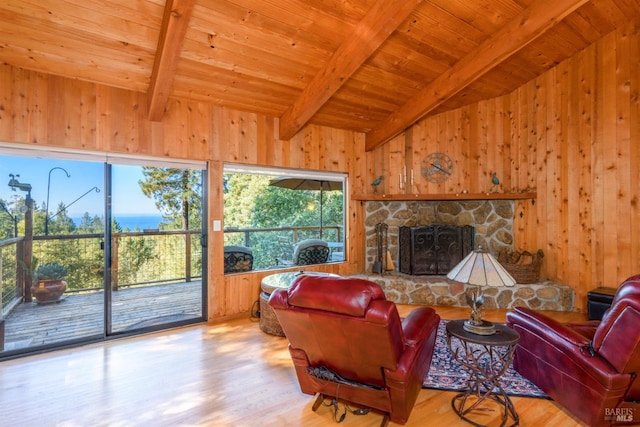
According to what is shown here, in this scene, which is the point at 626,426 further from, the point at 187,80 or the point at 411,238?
the point at 187,80

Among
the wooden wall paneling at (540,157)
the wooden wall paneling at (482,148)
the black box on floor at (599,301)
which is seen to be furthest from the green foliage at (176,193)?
the black box on floor at (599,301)

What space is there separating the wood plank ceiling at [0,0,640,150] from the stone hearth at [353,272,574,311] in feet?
8.11

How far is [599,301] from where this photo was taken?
3.90m

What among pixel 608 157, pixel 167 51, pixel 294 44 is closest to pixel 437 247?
pixel 608 157

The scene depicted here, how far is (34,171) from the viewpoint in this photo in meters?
3.37

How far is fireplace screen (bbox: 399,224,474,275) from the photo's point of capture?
5.30 metres

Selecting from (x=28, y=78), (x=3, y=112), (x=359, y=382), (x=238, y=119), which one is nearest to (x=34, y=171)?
(x=3, y=112)

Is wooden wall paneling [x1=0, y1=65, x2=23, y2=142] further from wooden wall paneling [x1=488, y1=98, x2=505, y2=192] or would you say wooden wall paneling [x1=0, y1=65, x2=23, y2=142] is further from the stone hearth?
wooden wall paneling [x1=488, y1=98, x2=505, y2=192]

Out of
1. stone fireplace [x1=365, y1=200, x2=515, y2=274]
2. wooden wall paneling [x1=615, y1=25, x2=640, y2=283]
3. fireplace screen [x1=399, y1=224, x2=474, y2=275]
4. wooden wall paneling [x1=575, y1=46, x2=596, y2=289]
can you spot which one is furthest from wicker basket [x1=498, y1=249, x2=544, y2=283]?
wooden wall paneling [x1=615, y1=25, x2=640, y2=283]

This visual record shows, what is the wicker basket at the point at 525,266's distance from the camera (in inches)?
185

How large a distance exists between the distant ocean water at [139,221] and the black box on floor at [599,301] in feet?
17.2

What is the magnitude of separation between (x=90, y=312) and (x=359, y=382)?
3164 mm

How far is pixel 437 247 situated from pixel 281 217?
254cm

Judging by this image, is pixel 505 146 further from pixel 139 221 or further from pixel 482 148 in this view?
pixel 139 221
